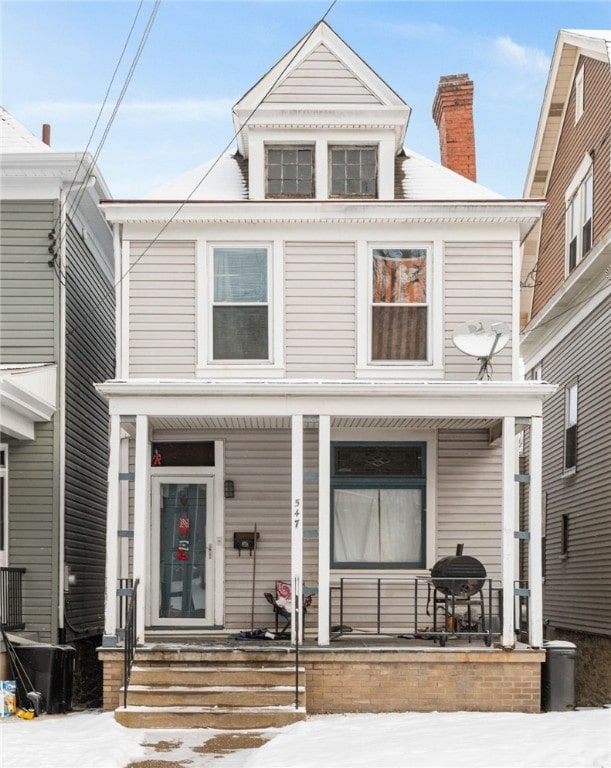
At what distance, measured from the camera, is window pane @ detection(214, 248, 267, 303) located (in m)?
13.7

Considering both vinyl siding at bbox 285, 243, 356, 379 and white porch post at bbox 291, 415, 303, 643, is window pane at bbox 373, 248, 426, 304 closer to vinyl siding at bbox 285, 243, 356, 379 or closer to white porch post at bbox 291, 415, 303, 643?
vinyl siding at bbox 285, 243, 356, 379

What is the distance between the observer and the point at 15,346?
1392 cm

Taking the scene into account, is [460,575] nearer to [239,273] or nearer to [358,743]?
[358,743]

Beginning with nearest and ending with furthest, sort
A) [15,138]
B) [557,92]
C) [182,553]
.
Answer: [182,553] → [15,138] → [557,92]

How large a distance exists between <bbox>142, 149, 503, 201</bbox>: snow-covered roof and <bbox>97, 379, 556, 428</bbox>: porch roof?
276cm

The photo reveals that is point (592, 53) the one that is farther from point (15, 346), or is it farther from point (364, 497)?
point (15, 346)

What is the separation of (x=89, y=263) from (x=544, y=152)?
935 centimetres

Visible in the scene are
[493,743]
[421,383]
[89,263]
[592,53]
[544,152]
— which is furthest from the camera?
[544,152]

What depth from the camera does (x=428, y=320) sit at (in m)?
13.7

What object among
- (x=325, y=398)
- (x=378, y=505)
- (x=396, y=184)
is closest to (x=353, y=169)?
(x=396, y=184)

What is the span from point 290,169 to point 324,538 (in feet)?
16.5

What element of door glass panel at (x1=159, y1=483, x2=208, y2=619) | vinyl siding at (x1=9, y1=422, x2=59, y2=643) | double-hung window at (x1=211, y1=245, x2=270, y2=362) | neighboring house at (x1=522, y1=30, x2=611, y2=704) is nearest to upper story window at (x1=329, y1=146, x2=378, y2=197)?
double-hung window at (x1=211, y1=245, x2=270, y2=362)

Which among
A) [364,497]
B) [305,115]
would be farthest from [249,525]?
[305,115]

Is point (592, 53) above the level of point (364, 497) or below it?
above
